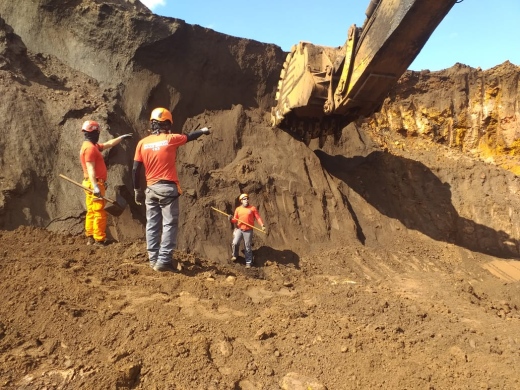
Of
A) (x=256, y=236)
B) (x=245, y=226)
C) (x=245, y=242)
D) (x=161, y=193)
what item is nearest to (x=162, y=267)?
(x=161, y=193)

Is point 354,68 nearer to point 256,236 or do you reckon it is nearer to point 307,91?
point 307,91

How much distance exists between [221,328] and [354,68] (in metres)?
4.61

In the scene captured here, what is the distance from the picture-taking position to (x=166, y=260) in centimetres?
538

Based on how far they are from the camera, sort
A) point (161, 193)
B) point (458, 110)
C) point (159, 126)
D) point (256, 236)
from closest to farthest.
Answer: point (161, 193), point (159, 126), point (256, 236), point (458, 110)

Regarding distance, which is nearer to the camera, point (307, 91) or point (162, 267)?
point (162, 267)

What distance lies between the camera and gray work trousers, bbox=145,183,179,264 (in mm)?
5348

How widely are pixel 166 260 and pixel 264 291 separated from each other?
1.20 meters

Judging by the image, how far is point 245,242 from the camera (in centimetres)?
718

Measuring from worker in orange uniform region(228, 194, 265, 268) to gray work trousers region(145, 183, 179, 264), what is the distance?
1862mm

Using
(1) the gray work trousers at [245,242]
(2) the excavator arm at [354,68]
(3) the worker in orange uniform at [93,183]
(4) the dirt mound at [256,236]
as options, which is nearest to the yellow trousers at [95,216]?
(3) the worker in orange uniform at [93,183]

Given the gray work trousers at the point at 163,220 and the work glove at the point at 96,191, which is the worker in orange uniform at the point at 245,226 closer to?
the gray work trousers at the point at 163,220

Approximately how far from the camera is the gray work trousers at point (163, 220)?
17.5 ft

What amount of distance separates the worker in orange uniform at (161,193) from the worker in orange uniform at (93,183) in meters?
0.67

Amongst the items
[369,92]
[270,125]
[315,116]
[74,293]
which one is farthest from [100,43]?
[74,293]
